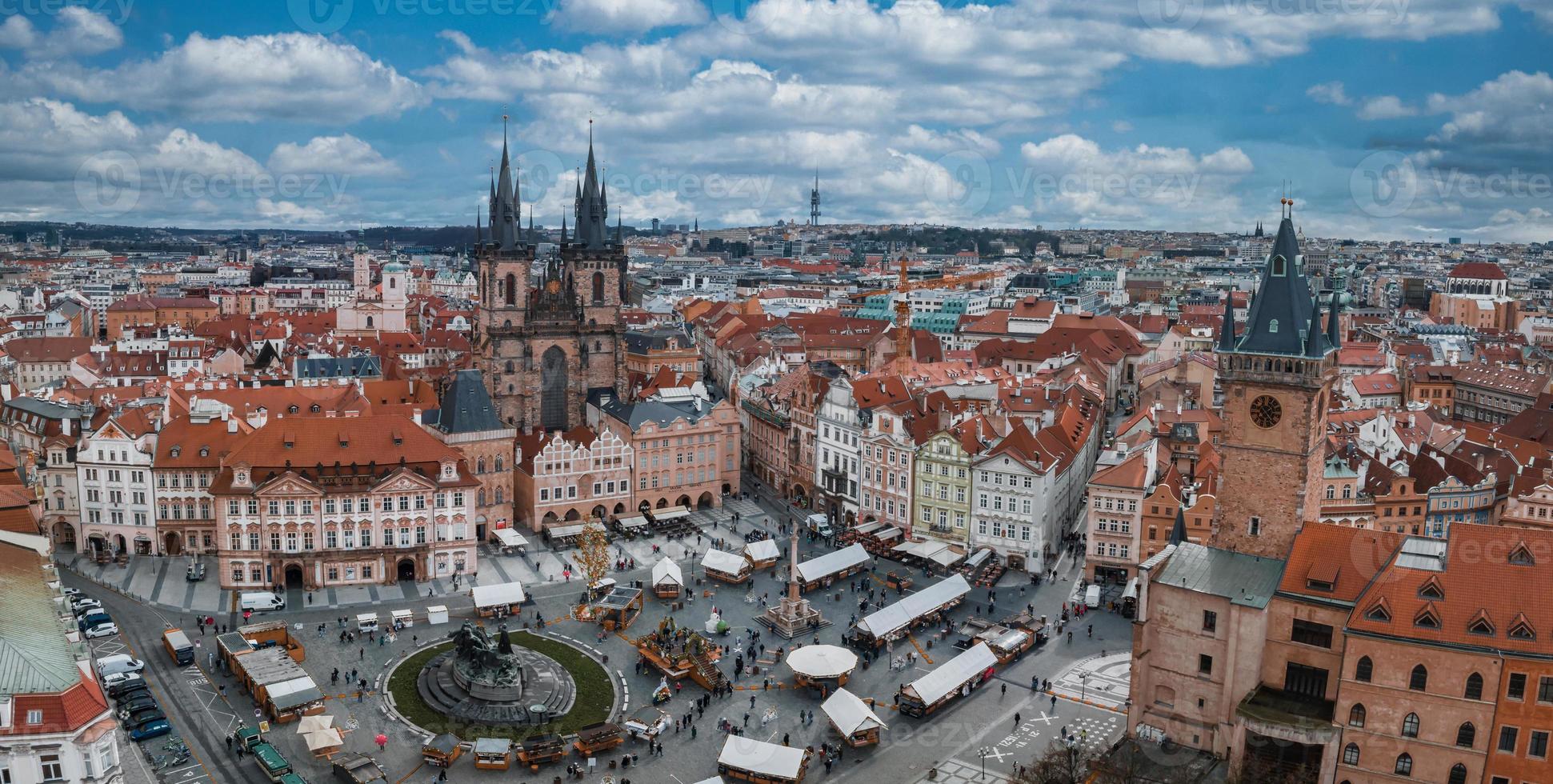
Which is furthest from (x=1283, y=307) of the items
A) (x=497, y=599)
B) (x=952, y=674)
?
(x=497, y=599)

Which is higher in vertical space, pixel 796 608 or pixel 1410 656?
pixel 1410 656

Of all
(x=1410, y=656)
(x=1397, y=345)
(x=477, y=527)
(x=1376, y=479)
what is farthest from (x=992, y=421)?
(x=1397, y=345)

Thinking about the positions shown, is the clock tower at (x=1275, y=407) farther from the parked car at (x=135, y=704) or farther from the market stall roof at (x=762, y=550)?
the parked car at (x=135, y=704)

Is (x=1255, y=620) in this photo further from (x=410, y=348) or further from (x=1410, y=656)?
(x=410, y=348)

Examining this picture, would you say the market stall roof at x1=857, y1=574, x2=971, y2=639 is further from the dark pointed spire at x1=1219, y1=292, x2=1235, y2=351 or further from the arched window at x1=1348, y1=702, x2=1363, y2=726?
the arched window at x1=1348, y1=702, x2=1363, y2=726

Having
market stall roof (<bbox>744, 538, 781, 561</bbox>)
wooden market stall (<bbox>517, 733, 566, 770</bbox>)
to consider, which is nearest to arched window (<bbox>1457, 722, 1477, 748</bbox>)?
wooden market stall (<bbox>517, 733, 566, 770</bbox>)

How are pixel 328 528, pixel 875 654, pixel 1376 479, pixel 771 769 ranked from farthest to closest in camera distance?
1. pixel 1376 479
2. pixel 328 528
3. pixel 875 654
4. pixel 771 769

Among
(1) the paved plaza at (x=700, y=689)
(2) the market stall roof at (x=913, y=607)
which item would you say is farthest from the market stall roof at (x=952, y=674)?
(2) the market stall roof at (x=913, y=607)
